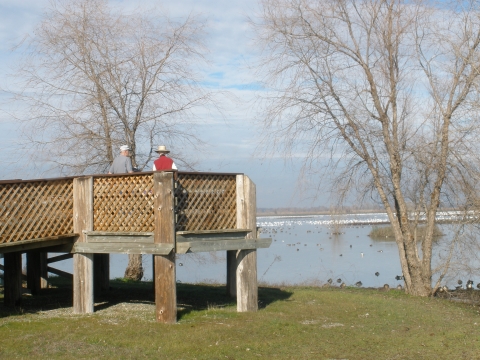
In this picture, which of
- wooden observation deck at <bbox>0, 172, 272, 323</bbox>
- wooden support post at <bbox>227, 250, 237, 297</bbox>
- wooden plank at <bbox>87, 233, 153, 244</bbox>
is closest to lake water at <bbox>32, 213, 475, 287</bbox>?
wooden support post at <bbox>227, 250, 237, 297</bbox>

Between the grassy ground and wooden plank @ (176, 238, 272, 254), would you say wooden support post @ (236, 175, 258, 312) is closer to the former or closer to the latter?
wooden plank @ (176, 238, 272, 254)

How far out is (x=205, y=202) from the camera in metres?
11.7

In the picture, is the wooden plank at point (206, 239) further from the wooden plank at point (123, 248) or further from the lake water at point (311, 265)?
the lake water at point (311, 265)

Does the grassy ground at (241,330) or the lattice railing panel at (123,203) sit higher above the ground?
the lattice railing panel at (123,203)

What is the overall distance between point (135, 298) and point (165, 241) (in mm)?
4002

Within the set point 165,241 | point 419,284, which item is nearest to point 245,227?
point 165,241

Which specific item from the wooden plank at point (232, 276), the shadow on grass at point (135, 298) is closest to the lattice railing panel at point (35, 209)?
the shadow on grass at point (135, 298)

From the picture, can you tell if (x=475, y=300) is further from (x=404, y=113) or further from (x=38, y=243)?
(x=38, y=243)

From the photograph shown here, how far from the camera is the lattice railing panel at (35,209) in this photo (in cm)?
1065

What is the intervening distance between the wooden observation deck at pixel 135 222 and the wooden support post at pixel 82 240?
18 mm

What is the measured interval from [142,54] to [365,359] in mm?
12336

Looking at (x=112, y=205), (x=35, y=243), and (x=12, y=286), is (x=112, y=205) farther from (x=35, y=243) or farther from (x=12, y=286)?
(x=12, y=286)

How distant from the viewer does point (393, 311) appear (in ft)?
42.7

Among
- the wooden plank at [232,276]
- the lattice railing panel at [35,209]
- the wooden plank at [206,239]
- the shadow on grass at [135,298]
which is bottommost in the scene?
the shadow on grass at [135,298]
